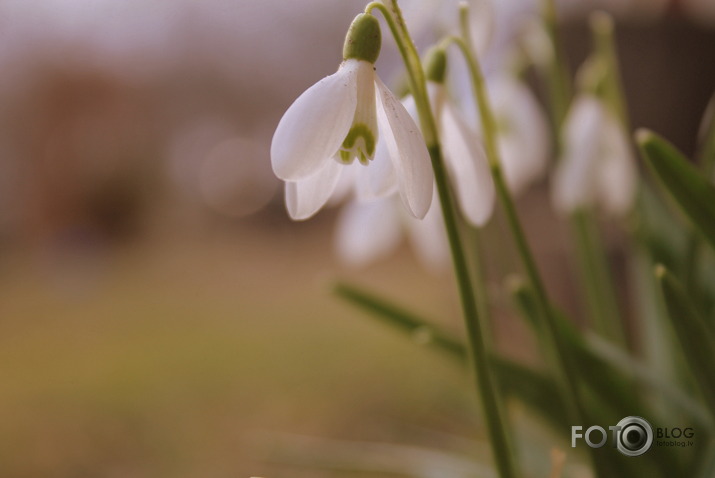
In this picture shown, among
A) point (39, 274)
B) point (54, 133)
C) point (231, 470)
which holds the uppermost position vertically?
point (54, 133)

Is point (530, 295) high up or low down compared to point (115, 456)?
up

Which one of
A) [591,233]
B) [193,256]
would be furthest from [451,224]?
[193,256]

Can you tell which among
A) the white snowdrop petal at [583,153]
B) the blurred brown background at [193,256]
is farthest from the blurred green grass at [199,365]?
the white snowdrop petal at [583,153]

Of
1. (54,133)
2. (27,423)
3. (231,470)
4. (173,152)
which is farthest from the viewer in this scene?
(173,152)

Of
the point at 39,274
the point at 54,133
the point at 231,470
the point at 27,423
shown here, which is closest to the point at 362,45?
the point at 231,470

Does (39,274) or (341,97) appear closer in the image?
(341,97)

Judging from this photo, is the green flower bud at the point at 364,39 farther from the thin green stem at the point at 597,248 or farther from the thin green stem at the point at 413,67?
the thin green stem at the point at 597,248

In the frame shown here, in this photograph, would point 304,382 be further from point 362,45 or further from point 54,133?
point 54,133

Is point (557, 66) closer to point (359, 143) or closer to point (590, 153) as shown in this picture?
point (590, 153)

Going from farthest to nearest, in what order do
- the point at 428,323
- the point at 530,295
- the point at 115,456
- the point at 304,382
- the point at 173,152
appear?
the point at 173,152 < the point at 304,382 < the point at 115,456 < the point at 428,323 < the point at 530,295
